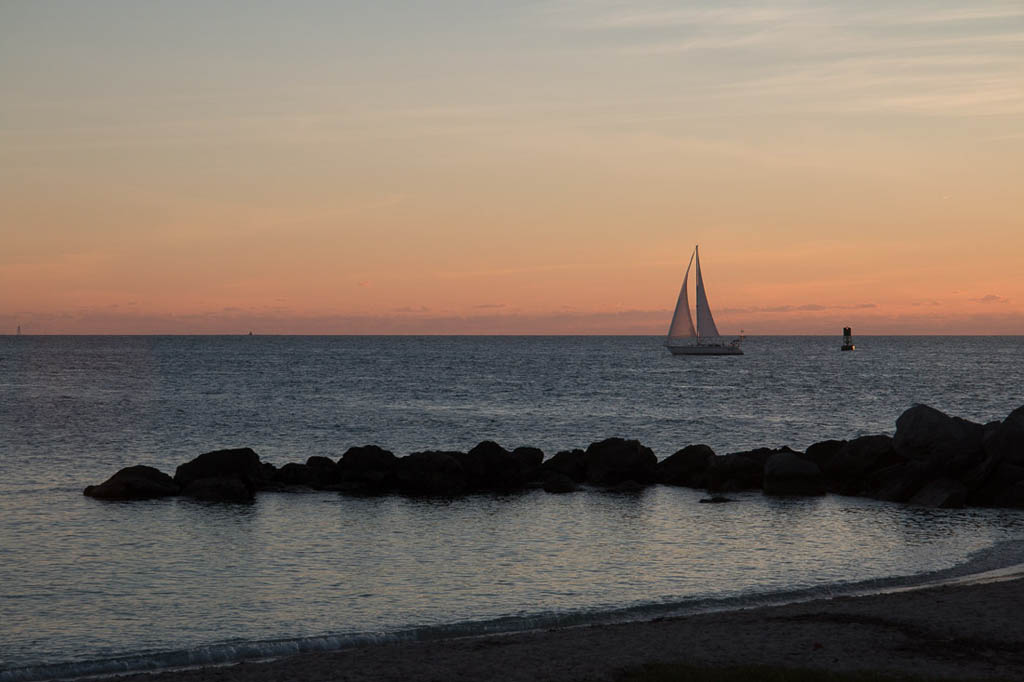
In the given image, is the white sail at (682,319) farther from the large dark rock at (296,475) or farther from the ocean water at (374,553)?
the large dark rock at (296,475)

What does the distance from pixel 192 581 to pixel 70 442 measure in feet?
108

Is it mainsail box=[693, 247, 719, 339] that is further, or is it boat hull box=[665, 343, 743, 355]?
boat hull box=[665, 343, 743, 355]

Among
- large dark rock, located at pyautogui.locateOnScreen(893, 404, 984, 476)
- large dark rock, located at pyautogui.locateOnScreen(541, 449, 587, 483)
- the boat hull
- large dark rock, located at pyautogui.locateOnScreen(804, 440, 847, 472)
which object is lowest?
large dark rock, located at pyautogui.locateOnScreen(541, 449, 587, 483)

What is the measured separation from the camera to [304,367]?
496ft

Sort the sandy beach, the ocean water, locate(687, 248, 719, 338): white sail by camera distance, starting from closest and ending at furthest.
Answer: the sandy beach, the ocean water, locate(687, 248, 719, 338): white sail

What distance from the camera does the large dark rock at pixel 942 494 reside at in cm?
3278

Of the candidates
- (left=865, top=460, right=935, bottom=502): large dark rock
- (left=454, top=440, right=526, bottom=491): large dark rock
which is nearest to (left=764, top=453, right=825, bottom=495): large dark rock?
(left=865, top=460, right=935, bottom=502): large dark rock

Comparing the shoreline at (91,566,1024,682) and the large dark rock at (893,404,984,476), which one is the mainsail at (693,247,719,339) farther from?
the shoreline at (91,566,1024,682)

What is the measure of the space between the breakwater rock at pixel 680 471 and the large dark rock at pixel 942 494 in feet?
0.12

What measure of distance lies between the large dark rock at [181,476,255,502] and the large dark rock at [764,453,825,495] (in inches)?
705

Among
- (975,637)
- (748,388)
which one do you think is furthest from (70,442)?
(748,388)

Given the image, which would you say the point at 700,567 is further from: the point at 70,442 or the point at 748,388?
the point at 748,388

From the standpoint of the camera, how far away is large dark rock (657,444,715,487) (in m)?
38.7

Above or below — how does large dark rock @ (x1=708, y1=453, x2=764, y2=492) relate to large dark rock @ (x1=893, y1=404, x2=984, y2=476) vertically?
below
